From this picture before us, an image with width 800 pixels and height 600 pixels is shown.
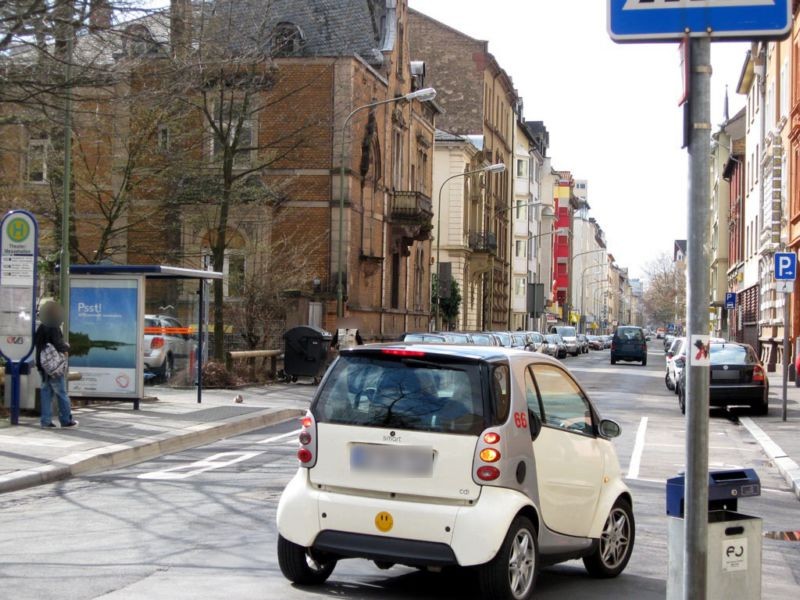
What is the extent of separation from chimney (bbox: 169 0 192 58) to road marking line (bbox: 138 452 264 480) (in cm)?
587

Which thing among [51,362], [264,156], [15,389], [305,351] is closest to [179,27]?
[51,362]

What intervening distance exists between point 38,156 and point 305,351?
8091mm

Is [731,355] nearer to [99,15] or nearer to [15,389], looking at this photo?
[15,389]

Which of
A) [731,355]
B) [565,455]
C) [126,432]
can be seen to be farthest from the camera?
[731,355]

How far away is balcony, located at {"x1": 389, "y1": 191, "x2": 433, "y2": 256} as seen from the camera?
46125 millimetres

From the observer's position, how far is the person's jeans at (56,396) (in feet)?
52.5

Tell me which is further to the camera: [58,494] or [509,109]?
[509,109]

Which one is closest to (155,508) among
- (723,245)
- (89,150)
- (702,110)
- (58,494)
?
(58,494)

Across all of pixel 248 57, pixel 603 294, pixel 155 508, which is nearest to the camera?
pixel 155 508

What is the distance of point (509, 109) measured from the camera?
284 feet

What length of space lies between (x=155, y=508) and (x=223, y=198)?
1759cm

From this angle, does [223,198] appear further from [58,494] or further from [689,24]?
[689,24]

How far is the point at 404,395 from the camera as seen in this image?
688 centimetres

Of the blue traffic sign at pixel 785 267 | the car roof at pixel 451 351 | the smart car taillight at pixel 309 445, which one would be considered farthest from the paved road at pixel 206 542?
the blue traffic sign at pixel 785 267
